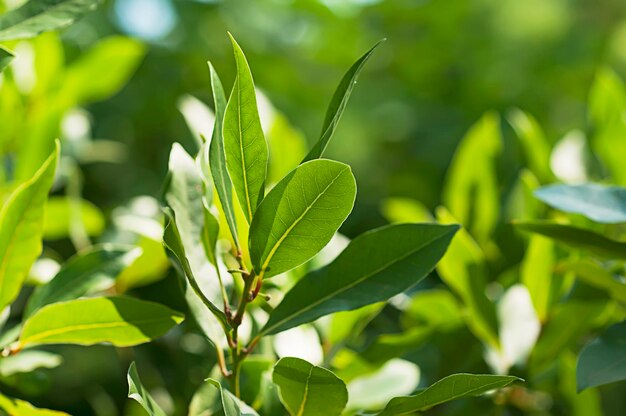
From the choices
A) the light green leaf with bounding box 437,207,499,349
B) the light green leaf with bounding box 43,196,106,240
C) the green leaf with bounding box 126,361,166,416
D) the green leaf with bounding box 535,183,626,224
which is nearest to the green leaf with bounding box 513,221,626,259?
the green leaf with bounding box 535,183,626,224

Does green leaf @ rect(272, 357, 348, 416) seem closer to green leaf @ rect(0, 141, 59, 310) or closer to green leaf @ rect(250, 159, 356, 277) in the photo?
green leaf @ rect(250, 159, 356, 277)

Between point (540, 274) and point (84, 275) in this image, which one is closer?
point (84, 275)

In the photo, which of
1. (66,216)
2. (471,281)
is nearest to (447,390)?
(471,281)

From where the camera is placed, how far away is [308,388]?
1.87 ft

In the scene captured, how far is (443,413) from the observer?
0.94 meters

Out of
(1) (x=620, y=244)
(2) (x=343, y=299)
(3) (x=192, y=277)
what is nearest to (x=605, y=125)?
(1) (x=620, y=244)

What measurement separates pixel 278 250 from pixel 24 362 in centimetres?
30

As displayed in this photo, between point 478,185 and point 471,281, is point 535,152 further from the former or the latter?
point 471,281

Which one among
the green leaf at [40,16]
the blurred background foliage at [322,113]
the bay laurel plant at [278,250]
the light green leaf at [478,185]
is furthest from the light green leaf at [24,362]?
the light green leaf at [478,185]

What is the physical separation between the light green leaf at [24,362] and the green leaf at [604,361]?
47 centimetres

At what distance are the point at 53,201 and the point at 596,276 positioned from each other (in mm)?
699

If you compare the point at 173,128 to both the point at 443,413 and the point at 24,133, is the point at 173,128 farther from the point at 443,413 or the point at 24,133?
the point at 443,413

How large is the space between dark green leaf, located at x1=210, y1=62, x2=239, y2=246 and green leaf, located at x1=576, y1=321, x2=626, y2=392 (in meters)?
0.31

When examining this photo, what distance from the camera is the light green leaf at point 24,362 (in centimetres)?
69
